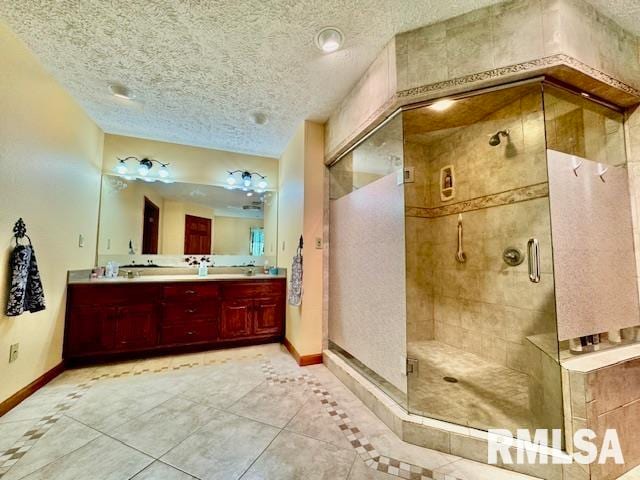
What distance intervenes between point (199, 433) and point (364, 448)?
3.20 feet

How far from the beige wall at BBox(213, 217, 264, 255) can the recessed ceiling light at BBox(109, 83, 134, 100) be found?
1.60 m

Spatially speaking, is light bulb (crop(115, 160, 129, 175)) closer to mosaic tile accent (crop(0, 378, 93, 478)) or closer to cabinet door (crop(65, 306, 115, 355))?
cabinet door (crop(65, 306, 115, 355))

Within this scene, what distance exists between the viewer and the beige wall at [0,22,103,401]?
68.3 inches

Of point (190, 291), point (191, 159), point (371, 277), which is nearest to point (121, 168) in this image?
point (191, 159)

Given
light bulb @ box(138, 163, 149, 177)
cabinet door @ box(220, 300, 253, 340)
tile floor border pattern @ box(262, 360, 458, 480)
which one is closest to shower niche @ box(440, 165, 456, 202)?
tile floor border pattern @ box(262, 360, 458, 480)

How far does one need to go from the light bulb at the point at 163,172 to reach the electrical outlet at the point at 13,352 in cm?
211

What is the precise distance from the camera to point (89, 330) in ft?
8.16

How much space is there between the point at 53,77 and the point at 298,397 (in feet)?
10.6

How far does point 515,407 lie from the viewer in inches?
68.7

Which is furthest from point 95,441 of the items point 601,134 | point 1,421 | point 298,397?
point 601,134

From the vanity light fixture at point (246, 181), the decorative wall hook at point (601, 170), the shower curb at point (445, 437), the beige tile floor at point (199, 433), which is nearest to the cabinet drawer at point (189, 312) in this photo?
the beige tile floor at point (199, 433)

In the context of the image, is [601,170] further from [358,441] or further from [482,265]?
[358,441]

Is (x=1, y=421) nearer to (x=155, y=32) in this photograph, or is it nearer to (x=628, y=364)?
(x=155, y=32)

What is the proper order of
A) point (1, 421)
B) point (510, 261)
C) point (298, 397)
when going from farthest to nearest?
point (510, 261), point (298, 397), point (1, 421)
